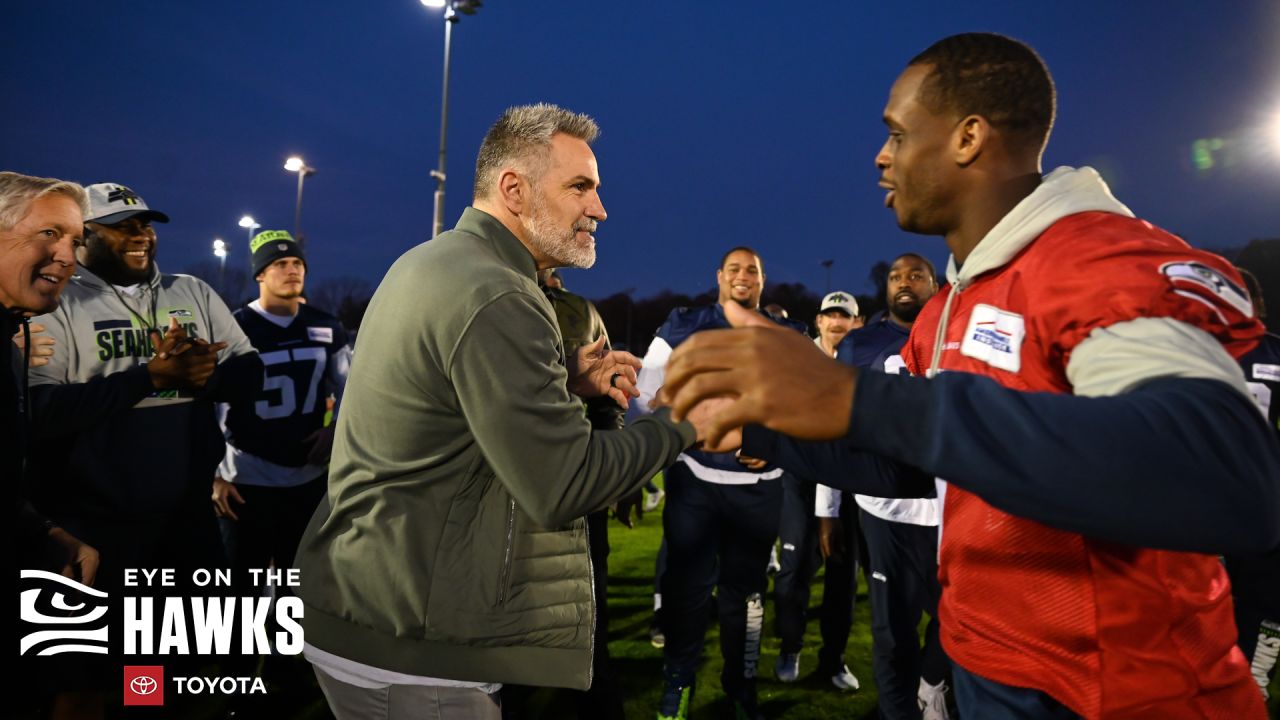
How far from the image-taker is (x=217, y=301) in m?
4.33

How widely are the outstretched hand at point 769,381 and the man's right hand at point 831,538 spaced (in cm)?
402

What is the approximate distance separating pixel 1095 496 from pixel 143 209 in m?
4.71

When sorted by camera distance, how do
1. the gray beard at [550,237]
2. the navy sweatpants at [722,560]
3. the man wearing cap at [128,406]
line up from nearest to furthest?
the gray beard at [550,237] < the man wearing cap at [128,406] < the navy sweatpants at [722,560]

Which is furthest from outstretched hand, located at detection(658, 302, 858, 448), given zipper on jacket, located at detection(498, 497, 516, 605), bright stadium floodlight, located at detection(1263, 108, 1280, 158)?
bright stadium floodlight, located at detection(1263, 108, 1280, 158)

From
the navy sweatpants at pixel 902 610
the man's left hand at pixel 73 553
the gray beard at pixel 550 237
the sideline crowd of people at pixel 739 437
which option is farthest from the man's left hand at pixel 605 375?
the navy sweatpants at pixel 902 610

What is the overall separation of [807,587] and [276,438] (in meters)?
4.12

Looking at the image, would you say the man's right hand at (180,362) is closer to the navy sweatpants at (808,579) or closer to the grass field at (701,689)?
the grass field at (701,689)

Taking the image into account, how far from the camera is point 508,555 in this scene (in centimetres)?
182

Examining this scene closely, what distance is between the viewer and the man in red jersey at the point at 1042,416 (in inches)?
33.6

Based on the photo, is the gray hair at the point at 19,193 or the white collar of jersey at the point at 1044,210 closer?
the white collar of jersey at the point at 1044,210

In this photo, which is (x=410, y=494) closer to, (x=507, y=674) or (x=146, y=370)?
(x=507, y=674)

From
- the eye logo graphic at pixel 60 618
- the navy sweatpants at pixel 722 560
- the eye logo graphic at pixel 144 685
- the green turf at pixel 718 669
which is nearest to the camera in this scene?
the eye logo graphic at pixel 60 618

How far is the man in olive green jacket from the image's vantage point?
173 centimetres

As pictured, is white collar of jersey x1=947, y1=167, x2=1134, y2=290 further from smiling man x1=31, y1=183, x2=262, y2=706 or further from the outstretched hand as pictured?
smiling man x1=31, y1=183, x2=262, y2=706
